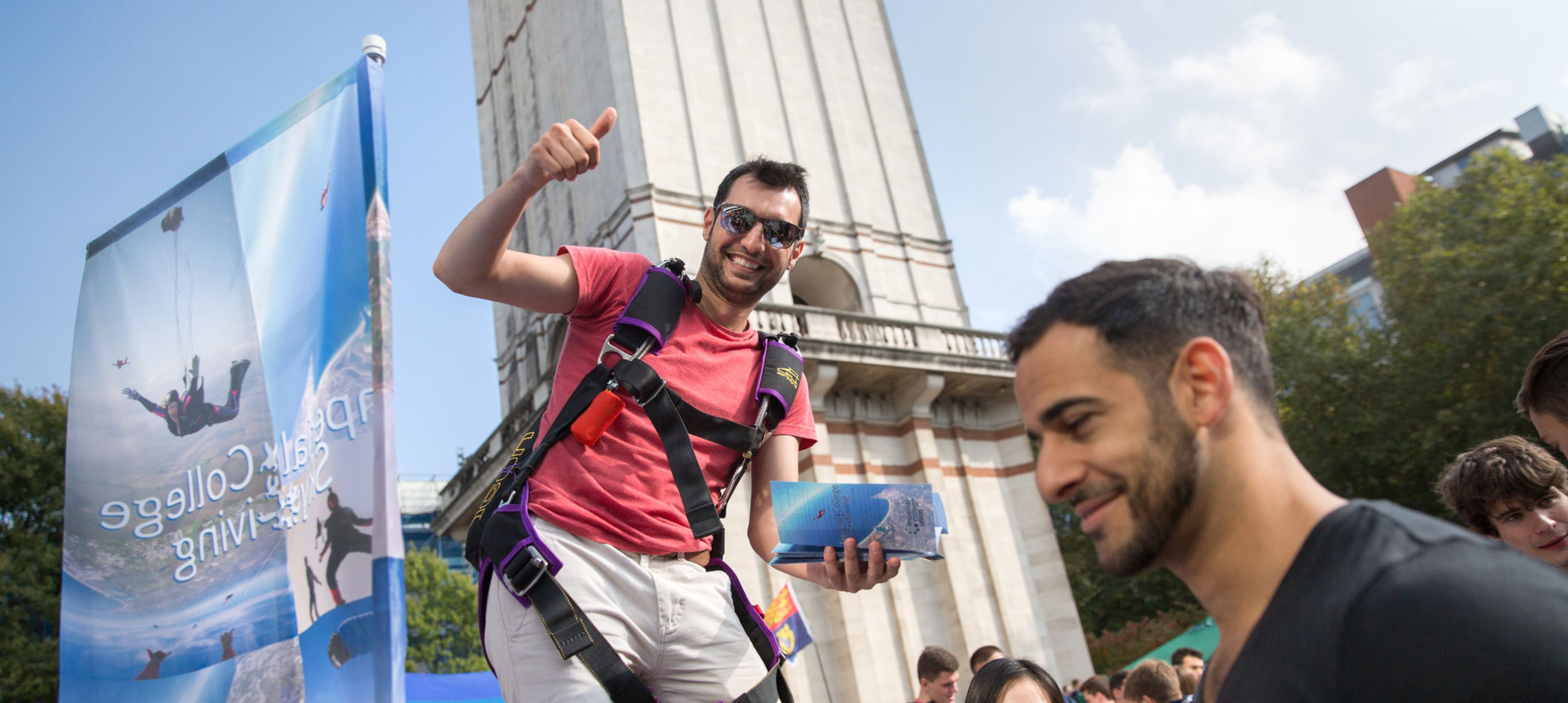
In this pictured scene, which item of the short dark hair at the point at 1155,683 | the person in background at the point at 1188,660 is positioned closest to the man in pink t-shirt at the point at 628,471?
the short dark hair at the point at 1155,683

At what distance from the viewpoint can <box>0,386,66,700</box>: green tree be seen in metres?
17.5

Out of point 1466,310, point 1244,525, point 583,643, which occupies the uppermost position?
point 1466,310

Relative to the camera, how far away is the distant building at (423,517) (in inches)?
2378

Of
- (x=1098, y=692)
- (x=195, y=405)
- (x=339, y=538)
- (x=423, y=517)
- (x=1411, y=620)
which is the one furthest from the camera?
(x=423, y=517)

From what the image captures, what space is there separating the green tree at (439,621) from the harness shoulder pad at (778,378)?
33878 mm

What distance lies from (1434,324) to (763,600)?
1714 centimetres

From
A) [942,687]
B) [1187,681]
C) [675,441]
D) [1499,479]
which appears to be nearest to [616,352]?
[675,441]

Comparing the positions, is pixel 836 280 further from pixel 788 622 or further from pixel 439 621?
pixel 439 621

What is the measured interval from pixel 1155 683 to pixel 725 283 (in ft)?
16.0

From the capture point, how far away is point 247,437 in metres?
6.86

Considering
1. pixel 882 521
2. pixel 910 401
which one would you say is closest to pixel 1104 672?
pixel 910 401

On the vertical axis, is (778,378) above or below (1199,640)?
above

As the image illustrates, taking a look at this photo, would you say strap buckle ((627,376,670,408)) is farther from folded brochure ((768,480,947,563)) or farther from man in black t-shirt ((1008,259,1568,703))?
man in black t-shirt ((1008,259,1568,703))

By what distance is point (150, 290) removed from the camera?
7840 millimetres
